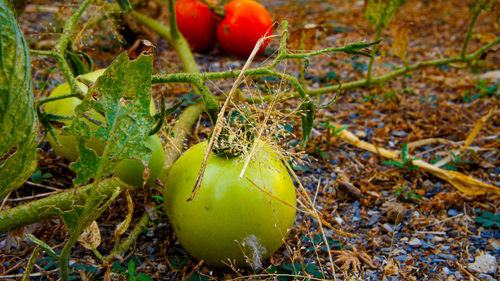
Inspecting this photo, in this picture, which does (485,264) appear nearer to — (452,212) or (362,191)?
(452,212)

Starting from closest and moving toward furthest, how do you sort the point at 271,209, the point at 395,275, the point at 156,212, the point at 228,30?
the point at 271,209
the point at 395,275
the point at 156,212
the point at 228,30

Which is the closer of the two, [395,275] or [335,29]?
[395,275]

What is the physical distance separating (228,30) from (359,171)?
1.13 meters

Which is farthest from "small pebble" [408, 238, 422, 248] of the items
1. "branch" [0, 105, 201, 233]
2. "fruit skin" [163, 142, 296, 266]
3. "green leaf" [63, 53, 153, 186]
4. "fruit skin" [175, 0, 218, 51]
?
"fruit skin" [175, 0, 218, 51]

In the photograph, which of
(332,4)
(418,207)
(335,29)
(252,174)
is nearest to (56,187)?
(252,174)

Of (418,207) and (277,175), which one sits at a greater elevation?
(277,175)

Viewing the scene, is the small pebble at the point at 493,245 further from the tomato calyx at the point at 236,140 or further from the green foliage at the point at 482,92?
the green foliage at the point at 482,92

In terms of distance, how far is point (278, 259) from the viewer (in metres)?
1.24

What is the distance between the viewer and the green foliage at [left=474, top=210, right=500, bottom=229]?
4.55 feet

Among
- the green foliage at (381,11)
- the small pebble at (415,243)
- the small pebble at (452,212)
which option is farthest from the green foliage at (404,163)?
the green foliage at (381,11)

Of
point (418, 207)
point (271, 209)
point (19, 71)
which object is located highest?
point (19, 71)

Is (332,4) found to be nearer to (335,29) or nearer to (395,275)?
(335,29)

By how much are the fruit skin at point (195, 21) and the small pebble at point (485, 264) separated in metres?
1.76

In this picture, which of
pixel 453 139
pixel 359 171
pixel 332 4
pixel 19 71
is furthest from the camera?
pixel 332 4
